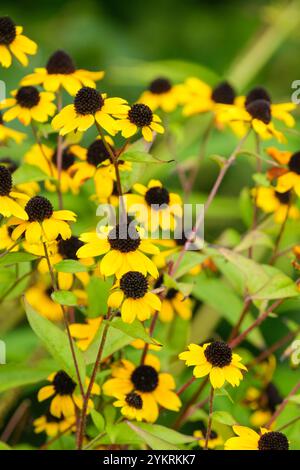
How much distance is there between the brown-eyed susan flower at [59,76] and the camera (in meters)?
1.08

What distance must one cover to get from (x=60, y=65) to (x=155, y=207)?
0.24 m

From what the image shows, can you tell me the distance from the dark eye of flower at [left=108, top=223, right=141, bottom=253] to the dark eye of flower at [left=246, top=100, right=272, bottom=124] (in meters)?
0.30

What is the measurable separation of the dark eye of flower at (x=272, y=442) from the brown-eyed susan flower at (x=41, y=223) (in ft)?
0.96

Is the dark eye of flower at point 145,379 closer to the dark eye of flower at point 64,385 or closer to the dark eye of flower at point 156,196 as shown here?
the dark eye of flower at point 64,385

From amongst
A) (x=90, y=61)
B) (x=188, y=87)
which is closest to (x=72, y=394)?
(x=188, y=87)

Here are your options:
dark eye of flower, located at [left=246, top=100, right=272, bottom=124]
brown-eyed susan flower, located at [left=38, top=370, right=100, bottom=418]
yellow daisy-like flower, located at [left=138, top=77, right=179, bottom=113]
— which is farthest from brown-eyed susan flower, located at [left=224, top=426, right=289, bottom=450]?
yellow daisy-like flower, located at [left=138, top=77, right=179, bottom=113]

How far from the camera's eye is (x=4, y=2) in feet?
9.12

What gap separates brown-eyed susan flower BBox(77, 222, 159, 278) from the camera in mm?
845

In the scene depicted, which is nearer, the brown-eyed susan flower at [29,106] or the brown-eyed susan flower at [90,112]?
the brown-eyed susan flower at [90,112]

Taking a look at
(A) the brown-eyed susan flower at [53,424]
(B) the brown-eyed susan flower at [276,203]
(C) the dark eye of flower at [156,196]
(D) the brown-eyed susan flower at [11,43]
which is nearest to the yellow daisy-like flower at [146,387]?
(A) the brown-eyed susan flower at [53,424]

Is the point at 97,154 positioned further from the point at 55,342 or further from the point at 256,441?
the point at 256,441

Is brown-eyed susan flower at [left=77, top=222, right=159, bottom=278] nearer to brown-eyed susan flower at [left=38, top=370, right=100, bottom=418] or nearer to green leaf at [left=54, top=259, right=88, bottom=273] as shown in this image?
green leaf at [left=54, top=259, right=88, bottom=273]

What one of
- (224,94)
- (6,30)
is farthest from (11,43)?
(224,94)

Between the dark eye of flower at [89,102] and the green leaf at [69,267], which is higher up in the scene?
the dark eye of flower at [89,102]
